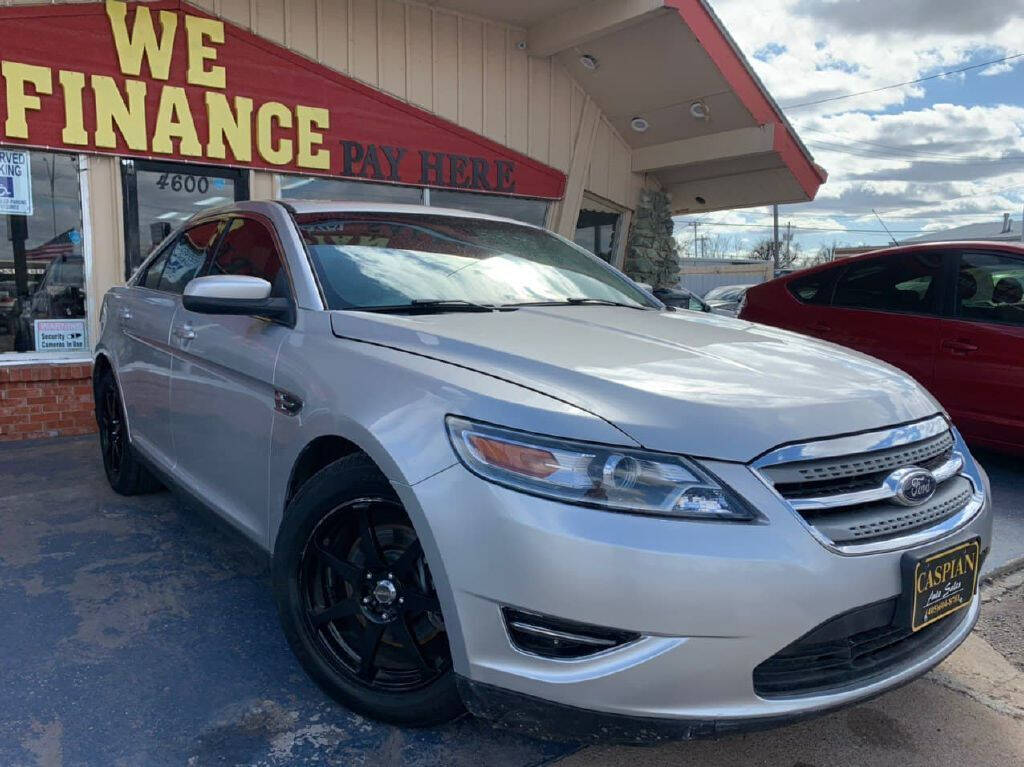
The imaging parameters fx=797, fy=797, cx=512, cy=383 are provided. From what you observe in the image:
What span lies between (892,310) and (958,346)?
1.79ft

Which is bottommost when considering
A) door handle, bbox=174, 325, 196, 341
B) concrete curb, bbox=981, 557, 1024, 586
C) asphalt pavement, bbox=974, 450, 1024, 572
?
concrete curb, bbox=981, 557, 1024, 586

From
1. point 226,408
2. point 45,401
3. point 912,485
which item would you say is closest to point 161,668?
point 226,408

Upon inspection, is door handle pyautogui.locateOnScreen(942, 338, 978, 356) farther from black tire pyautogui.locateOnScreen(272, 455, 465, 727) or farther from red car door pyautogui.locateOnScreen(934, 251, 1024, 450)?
black tire pyautogui.locateOnScreen(272, 455, 465, 727)

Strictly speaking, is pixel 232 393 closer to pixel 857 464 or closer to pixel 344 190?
pixel 857 464

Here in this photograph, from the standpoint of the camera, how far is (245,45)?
634cm

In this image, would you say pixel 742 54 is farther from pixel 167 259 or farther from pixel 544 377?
pixel 544 377

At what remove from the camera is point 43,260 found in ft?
19.2

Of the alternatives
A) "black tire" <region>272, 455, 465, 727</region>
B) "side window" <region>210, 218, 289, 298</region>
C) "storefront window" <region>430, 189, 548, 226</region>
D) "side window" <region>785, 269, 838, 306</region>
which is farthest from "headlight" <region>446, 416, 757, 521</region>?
"storefront window" <region>430, 189, 548, 226</region>

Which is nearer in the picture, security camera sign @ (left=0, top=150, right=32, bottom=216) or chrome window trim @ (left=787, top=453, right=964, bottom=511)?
chrome window trim @ (left=787, top=453, right=964, bottom=511)

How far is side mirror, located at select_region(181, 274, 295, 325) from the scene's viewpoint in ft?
8.32

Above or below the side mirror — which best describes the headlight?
below

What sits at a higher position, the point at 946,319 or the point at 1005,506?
the point at 946,319

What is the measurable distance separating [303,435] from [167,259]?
6.91 feet

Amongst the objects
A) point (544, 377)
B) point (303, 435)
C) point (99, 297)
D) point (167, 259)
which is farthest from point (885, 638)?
point (99, 297)
